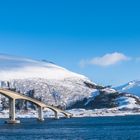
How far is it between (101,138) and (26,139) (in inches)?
578

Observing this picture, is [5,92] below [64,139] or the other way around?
the other way around

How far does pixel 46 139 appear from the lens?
113188 millimetres

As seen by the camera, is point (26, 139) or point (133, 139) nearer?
point (133, 139)

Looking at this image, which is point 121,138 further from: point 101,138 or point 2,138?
point 2,138

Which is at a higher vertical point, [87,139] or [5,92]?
[5,92]

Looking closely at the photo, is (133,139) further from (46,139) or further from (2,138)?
(2,138)

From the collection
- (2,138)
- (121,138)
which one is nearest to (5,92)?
(2,138)

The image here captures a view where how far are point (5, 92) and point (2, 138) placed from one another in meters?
80.2

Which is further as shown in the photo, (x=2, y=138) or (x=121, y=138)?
(x=2, y=138)

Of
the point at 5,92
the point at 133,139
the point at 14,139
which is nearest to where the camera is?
the point at 133,139

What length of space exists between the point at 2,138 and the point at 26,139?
6433 millimetres

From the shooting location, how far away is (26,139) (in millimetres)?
115625

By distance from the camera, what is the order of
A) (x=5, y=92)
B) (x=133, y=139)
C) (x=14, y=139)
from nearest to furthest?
(x=133, y=139) < (x=14, y=139) < (x=5, y=92)

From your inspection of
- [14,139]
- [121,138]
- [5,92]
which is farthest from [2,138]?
[5,92]
